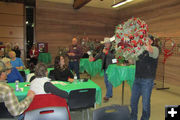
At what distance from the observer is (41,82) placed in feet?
7.48

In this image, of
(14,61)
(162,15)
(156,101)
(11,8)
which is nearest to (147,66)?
(156,101)

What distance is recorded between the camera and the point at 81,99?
2578 millimetres

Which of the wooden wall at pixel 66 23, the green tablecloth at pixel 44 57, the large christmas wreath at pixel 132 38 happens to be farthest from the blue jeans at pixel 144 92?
the wooden wall at pixel 66 23

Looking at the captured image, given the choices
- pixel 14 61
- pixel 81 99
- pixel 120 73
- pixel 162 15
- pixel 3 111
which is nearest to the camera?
pixel 3 111

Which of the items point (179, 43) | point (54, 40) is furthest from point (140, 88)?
point (54, 40)

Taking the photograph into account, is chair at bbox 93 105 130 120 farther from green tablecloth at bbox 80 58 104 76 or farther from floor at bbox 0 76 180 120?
green tablecloth at bbox 80 58 104 76

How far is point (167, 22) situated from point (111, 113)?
6.36m

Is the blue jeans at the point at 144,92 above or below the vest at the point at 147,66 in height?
below

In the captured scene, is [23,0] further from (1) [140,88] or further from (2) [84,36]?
(1) [140,88]

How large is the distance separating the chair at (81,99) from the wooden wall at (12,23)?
7.10 m

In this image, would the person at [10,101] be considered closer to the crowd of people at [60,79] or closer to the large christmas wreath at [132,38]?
the crowd of people at [60,79]

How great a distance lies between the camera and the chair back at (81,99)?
2490 mm

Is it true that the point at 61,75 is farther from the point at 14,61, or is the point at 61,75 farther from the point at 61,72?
the point at 14,61

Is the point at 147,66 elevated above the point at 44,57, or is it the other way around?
the point at 147,66
